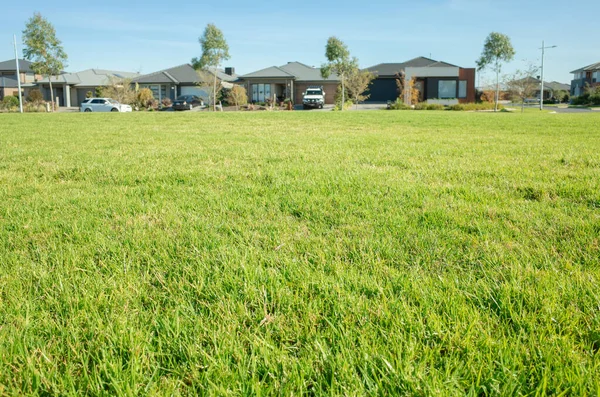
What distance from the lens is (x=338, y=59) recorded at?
4516 cm

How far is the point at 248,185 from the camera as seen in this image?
14.6 feet

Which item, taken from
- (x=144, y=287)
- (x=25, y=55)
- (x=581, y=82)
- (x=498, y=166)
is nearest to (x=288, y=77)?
(x=25, y=55)

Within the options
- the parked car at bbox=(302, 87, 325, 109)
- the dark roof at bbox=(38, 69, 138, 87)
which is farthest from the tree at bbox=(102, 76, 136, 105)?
the parked car at bbox=(302, 87, 325, 109)

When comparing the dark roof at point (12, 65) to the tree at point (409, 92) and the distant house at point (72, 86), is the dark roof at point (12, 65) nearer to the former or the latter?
the distant house at point (72, 86)

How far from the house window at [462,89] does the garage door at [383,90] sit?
775 centimetres

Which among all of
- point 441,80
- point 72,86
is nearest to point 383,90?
point 441,80

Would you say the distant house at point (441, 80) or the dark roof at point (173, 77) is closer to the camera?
the distant house at point (441, 80)

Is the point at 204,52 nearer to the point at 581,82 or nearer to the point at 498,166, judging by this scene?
the point at 498,166

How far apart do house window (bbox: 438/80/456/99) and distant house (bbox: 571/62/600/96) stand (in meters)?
34.6

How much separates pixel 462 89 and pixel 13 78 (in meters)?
66.7

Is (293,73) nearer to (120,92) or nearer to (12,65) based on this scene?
(120,92)

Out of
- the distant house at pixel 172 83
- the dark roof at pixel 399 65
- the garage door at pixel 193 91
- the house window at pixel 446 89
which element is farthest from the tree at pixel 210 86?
the house window at pixel 446 89

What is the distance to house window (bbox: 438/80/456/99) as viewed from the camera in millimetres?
52213

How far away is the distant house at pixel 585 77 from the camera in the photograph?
71419mm
